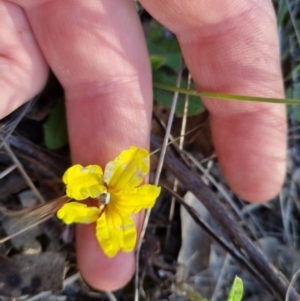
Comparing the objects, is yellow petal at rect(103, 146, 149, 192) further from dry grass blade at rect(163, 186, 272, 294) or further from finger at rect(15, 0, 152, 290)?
dry grass blade at rect(163, 186, 272, 294)

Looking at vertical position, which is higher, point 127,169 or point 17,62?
point 17,62

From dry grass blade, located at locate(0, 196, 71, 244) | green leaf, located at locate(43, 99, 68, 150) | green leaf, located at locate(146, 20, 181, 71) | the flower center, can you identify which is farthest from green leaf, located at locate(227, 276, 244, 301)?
green leaf, located at locate(146, 20, 181, 71)

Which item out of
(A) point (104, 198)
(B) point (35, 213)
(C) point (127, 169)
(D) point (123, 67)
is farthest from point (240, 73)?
(B) point (35, 213)

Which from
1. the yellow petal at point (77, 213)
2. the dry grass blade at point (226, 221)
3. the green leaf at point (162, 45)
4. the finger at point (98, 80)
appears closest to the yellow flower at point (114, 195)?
the yellow petal at point (77, 213)

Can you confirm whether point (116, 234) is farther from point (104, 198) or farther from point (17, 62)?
point (17, 62)

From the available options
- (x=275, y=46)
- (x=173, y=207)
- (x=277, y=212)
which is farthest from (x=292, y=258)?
(x=275, y=46)

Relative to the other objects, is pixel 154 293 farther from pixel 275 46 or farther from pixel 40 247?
pixel 275 46
